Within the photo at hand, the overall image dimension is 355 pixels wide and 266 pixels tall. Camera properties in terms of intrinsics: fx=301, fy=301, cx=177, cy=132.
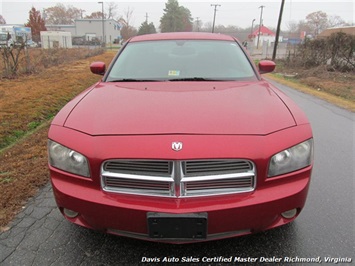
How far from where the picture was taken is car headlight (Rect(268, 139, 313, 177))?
194 centimetres

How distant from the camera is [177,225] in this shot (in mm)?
1812

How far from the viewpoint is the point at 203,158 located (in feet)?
6.01

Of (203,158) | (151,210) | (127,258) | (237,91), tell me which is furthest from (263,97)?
(127,258)

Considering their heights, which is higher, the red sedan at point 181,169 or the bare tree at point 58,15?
the bare tree at point 58,15

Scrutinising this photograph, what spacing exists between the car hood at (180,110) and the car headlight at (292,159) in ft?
0.54

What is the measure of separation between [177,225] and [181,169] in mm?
336

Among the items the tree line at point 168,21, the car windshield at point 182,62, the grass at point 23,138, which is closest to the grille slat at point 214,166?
the car windshield at point 182,62

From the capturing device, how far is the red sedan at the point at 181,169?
184cm

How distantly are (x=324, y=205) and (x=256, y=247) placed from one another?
1036 millimetres

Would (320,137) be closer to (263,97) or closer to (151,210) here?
(263,97)

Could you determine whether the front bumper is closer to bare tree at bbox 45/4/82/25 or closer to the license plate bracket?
the license plate bracket

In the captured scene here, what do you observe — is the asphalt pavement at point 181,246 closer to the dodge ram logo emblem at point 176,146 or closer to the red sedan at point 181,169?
the red sedan at point 181,169

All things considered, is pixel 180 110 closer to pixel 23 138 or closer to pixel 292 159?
pixel 292 159

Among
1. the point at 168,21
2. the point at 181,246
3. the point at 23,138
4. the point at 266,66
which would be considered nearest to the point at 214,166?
the point at 181,246
